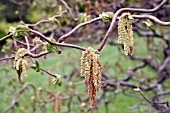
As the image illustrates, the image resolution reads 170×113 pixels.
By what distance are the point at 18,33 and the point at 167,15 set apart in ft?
9.37

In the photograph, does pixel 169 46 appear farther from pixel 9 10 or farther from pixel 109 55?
pixel 9 10

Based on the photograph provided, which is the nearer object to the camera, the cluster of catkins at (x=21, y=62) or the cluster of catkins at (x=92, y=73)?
the cluster of catkins at (x=92, y=73)

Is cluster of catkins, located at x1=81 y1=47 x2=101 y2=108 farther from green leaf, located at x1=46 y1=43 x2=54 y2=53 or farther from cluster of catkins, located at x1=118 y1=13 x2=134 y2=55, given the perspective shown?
green leaf, located at x1=46 y1=43 x2=54 y2=53

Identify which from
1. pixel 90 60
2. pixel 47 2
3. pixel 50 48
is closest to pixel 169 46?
pixel 47 2

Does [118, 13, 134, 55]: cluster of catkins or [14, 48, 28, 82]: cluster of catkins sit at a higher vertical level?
[118, 13, 134, 55]: cluster of catkins

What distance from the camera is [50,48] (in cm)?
110

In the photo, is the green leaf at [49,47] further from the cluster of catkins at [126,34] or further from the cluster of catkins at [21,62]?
the cluster of catkins at [126,34]

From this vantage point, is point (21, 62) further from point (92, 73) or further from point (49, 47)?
point (92, 73)

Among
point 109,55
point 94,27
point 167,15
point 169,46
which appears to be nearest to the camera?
point 169,46

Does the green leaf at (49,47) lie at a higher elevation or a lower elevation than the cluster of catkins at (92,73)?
higher

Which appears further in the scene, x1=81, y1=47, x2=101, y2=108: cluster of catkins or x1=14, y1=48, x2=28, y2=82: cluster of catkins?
x1=14, y1=48, x2=28, y2=82: cluster of catkins

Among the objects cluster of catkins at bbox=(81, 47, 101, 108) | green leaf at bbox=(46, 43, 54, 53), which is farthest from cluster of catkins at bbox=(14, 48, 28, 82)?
cluster of catkins at bbox=(81, 47, 101, 108)

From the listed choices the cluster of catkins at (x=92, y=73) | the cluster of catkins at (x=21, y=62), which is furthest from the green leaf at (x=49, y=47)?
the cluster of catkins at (x=92, y=73)

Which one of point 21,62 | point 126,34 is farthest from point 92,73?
point 21,62
